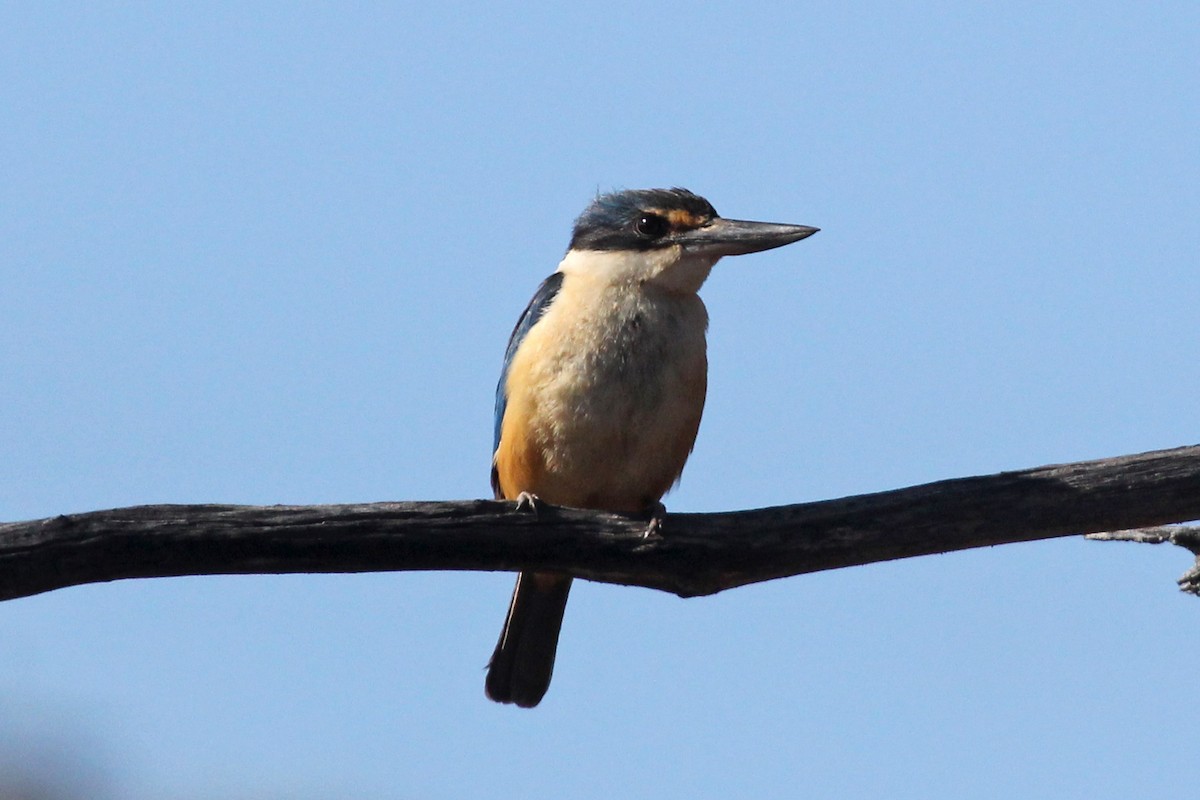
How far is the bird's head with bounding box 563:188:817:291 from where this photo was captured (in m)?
6.25

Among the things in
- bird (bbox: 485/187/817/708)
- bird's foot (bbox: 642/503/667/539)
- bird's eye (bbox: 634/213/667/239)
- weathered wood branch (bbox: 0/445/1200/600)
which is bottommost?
weathered wood branch (bbox: 0/445/1200/600)

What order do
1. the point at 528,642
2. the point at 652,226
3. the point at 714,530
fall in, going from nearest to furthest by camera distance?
1. the point at 714,530
2. the point at 652,226
3. the point at 528,642

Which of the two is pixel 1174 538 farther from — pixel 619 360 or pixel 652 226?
pixel 652 226

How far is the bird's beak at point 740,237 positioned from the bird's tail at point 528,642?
1730mm

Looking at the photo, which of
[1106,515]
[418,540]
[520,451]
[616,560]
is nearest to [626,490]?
[520,451]

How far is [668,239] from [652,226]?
0.41 feet

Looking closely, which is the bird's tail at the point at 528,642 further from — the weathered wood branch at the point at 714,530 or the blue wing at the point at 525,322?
the weathered wood branch at the point at 714,530

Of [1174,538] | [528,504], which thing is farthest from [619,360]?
[1174,538]

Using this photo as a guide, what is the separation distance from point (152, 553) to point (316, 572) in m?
0.54

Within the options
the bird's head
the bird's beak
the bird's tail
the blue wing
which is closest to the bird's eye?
the bird's head

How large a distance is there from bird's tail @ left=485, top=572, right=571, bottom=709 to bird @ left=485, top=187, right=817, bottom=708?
0.57 metres

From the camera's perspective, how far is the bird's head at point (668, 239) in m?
6.25

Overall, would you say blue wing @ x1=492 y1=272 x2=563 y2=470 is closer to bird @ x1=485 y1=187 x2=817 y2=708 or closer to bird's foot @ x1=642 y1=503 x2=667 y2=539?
bird @ x1=485 y1=187 x2=817 y2=708

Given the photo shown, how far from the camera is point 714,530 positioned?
501 centimetres
